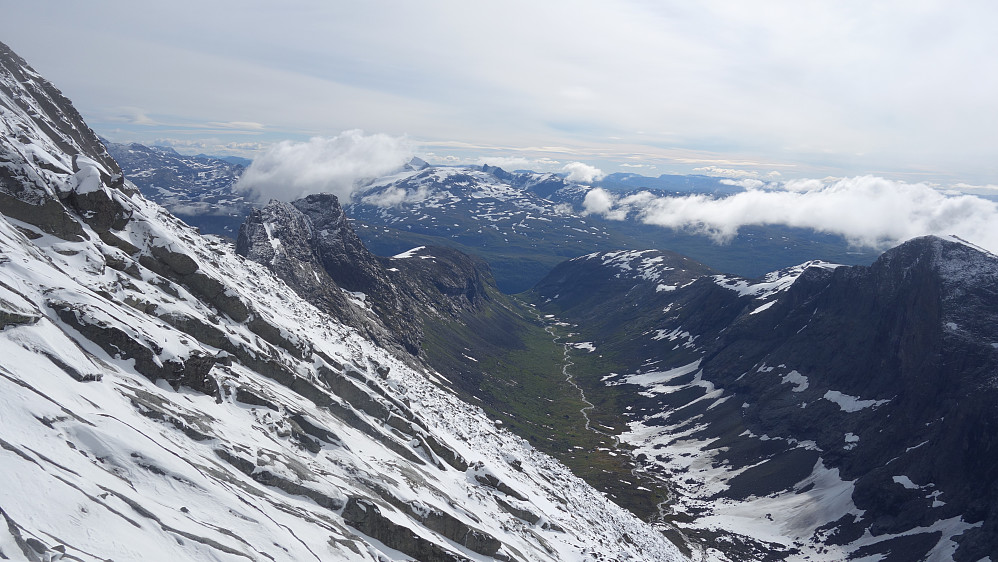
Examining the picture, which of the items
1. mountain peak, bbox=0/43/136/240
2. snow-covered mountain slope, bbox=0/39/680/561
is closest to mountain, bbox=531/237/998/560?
snow-covered mountain slope, bbox=0/39/680/561

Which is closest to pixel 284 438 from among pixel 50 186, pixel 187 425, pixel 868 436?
pixel 187 425

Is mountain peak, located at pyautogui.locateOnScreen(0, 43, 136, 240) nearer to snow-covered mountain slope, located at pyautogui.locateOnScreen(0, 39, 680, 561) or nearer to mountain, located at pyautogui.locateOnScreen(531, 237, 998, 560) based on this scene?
snow-covered mountain slope, located at pyautogui.locateOnScreen(0, 39, 680, 561)

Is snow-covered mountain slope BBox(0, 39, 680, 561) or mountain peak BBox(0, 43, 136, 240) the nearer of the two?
snow-covered mountain slope BBox(0, 39, 680, 561)

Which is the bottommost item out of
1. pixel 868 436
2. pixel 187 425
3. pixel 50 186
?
pixel 868 436

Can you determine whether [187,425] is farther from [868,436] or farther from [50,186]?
[868,436]

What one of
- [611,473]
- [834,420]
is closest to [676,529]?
[611,473]

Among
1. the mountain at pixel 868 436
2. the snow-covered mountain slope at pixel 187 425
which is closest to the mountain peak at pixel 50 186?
the snow-covered mountain slope at pixel 187 425

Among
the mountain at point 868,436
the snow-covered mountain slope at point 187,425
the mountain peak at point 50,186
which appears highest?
the mountain peak at point 50,186

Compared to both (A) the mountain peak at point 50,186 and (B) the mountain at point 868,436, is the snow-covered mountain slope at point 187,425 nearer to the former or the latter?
(A) the mountain peak at point 50,186

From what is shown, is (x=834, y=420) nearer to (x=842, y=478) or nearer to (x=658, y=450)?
(x=842, y=478)
